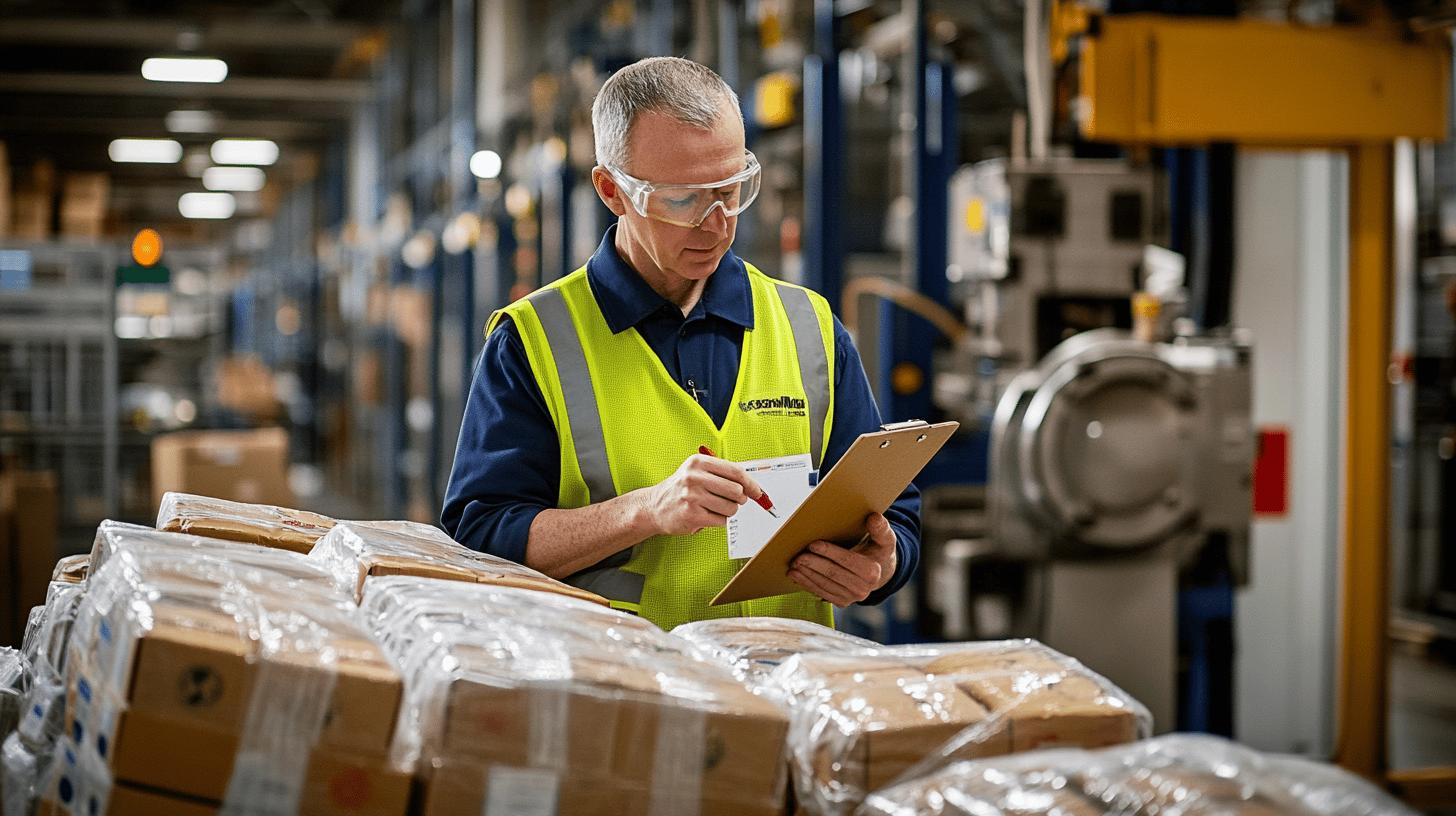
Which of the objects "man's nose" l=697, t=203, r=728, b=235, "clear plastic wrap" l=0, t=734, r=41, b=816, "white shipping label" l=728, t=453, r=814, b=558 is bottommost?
"clear plastic wrap" l=0, t=734, r=41, b=816

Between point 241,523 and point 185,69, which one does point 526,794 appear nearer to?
point 241,523

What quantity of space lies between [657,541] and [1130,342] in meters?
2.66

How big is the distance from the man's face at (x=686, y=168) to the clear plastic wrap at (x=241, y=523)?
2.35 feet

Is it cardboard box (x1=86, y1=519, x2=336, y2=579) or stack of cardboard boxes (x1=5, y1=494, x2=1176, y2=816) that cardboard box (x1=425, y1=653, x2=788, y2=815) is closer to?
stack of cardboard boxes (x1=5, y1=494, x2=1176, y2=816)

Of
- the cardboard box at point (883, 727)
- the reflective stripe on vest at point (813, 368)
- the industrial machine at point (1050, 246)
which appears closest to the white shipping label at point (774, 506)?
the reflective stripe on vest at point (813, 368)

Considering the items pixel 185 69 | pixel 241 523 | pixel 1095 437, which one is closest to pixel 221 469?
pixel 1095 437

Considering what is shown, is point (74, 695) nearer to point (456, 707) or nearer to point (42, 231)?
point (456, 707)

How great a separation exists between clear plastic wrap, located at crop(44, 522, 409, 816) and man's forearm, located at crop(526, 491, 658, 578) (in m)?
0.62

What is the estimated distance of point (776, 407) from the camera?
8.00ft

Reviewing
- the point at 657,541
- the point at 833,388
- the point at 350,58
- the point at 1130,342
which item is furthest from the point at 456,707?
the point at 350,58

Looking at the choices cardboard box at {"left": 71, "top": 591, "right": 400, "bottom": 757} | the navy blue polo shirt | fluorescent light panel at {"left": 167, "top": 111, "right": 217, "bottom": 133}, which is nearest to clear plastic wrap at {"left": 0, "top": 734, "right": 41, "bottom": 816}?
cardboard box at {"left": 71, "top": 591, "right": 400, "bottom": 757}

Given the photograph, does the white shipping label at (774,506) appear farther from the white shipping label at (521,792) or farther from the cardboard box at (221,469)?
the cardboard box at (221,469)

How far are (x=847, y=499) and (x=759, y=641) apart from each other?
267 mm

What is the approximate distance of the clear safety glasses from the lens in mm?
2270
